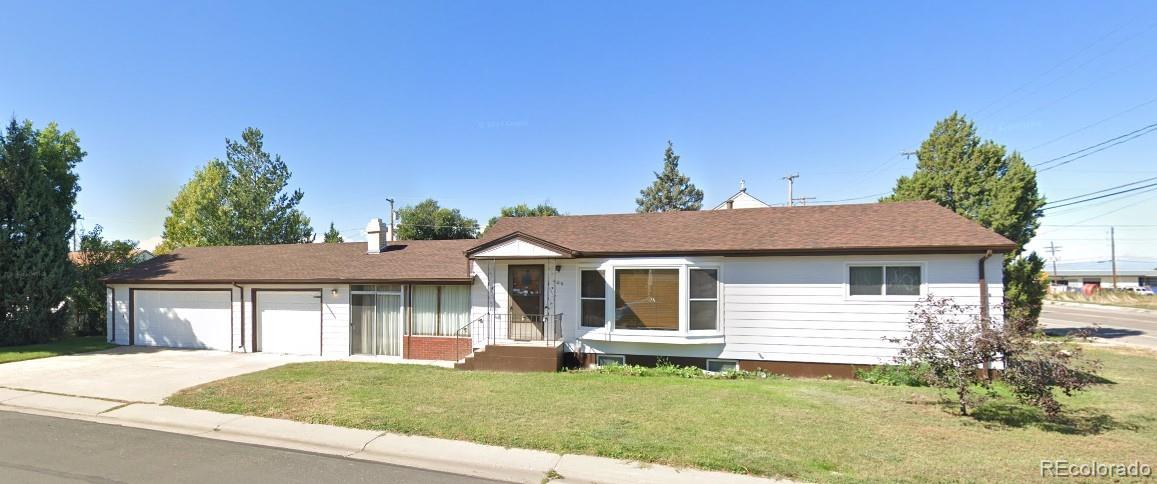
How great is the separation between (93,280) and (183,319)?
6967 millimetres

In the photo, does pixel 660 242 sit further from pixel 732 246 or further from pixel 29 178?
pixel 29 178

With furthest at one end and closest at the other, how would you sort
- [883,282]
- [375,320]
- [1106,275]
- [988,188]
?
[1106,275]
[988,188]
[375,320]
[883,282]

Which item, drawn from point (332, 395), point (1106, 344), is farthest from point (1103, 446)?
point (1106, 344)

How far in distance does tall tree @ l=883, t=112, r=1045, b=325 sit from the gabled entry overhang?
16.1 meters

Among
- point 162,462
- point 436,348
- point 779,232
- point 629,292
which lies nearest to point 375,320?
point 436,348

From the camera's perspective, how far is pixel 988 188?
18844 millimetres

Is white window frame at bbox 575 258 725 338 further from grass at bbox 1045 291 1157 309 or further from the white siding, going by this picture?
grass at bbox 1045 291 1157 309

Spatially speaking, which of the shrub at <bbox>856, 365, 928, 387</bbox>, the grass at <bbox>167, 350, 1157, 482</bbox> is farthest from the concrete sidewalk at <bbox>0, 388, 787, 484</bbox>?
the shrub at <bbox>856, 365, 928, 387</bbox>

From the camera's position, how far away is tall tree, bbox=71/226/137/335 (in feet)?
65.8

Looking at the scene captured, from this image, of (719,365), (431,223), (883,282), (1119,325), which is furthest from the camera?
(431,223)

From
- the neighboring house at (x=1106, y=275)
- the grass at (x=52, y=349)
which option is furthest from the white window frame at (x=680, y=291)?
the neighboring house at (x=1106, y=275)

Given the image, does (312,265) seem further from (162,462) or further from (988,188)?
(988,188)

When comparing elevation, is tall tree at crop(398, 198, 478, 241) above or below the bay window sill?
above

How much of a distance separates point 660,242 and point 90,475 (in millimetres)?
10709
